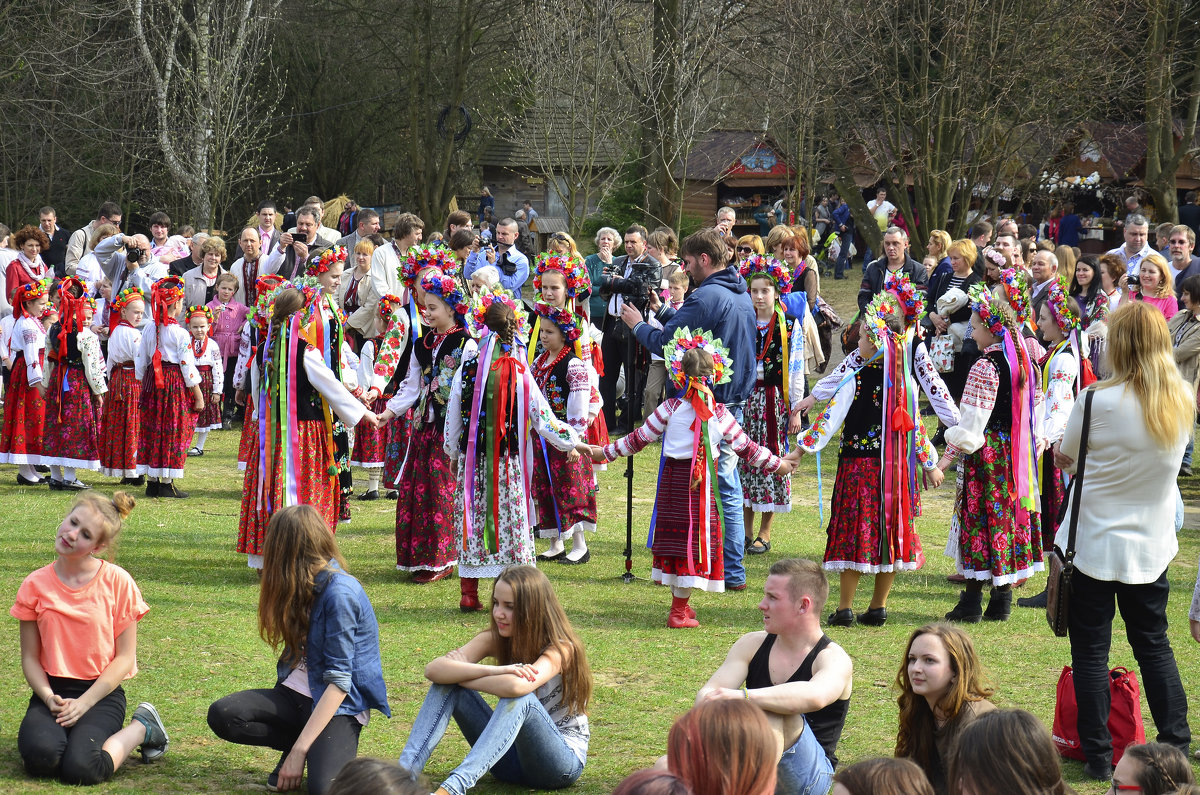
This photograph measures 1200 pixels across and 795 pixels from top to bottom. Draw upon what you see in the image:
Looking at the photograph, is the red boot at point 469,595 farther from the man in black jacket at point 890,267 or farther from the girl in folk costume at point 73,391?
the man in black jacket at point 890,267

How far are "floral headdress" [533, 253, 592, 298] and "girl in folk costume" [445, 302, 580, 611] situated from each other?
0.84 m

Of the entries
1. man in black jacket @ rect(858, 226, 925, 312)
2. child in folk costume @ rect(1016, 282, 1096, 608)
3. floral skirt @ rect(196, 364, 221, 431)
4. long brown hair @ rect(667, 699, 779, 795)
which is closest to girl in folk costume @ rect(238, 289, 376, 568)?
child in folk costume @ rect(1016, 282, 1096, 608)

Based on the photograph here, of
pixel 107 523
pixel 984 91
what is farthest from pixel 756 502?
pixel 984 91

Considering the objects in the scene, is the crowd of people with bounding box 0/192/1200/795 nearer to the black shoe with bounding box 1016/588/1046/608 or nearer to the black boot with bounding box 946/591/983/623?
the black boot with bounding box 946/591/983/623

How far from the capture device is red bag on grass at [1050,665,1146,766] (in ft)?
16.0

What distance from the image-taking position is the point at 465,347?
7332mm

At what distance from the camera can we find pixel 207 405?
1239 cm

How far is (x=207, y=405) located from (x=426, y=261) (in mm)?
5340

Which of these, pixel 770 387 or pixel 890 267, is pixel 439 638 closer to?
pixel 770 387

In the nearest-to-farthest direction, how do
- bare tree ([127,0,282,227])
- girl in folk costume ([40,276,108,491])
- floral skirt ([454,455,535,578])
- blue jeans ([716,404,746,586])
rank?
1. floral skirt ([454,455,535,578])
2. blue jeans ([716,404,746,586])
3. girl in folk costume ([40,276,108,491])
4. bare tree ([127,0,282,227])

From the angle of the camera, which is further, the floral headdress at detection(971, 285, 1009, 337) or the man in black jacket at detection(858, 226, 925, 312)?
the man in black jacket at detection(858, 226, 925, 312)

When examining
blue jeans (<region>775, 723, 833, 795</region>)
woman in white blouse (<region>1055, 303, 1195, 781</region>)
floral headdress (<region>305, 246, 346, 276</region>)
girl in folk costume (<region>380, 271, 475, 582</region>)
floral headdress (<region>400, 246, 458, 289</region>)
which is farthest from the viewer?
floral headdress (<region>305, 246, 346, 276</region>)

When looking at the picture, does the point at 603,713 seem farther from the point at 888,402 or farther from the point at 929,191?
the point at 929,191

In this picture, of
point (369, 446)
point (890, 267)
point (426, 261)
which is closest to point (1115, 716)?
point (426, 261)
